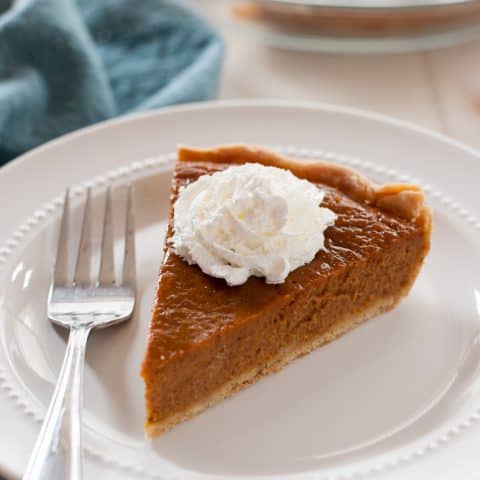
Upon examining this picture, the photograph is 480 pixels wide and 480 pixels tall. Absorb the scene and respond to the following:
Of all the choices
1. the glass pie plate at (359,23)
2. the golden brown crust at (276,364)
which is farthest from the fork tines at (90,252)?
the glass pie plate at (359,23)

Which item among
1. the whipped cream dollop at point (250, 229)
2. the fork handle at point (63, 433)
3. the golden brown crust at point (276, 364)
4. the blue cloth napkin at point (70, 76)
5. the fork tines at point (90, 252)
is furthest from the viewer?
the blue cloth napkin at point (70, 76)

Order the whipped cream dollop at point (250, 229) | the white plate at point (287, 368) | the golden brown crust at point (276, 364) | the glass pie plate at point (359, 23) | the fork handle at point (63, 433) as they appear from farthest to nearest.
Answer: the glass pie plate at point (359, 23) → the whipped cream dollop at point (250, 229) → the golden brown crust at point (276, 364) → the white plate at point (287, 368) → the fork handle at point (63, 433)

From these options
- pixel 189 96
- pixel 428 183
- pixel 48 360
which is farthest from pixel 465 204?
pixel 48 360

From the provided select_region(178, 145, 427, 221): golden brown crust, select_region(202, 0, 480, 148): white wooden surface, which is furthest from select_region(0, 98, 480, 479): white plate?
select_region(202, 0, 480, 148): white wooden surface

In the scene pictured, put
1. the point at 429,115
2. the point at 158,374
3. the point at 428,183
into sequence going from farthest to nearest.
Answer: the point at 429,115
the point at 428,183
the point at 158,374

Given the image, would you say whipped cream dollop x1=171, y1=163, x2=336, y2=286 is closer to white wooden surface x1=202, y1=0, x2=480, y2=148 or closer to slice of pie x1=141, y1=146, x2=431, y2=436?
slice of pie x1=141, y1=146, x2=431, y2=436

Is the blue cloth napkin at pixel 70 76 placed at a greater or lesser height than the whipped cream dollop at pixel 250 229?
lesser

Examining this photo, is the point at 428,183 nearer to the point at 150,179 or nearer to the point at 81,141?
the point at 150,179

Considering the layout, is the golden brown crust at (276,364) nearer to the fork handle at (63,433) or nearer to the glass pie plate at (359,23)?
the fork handle at (63,433)
